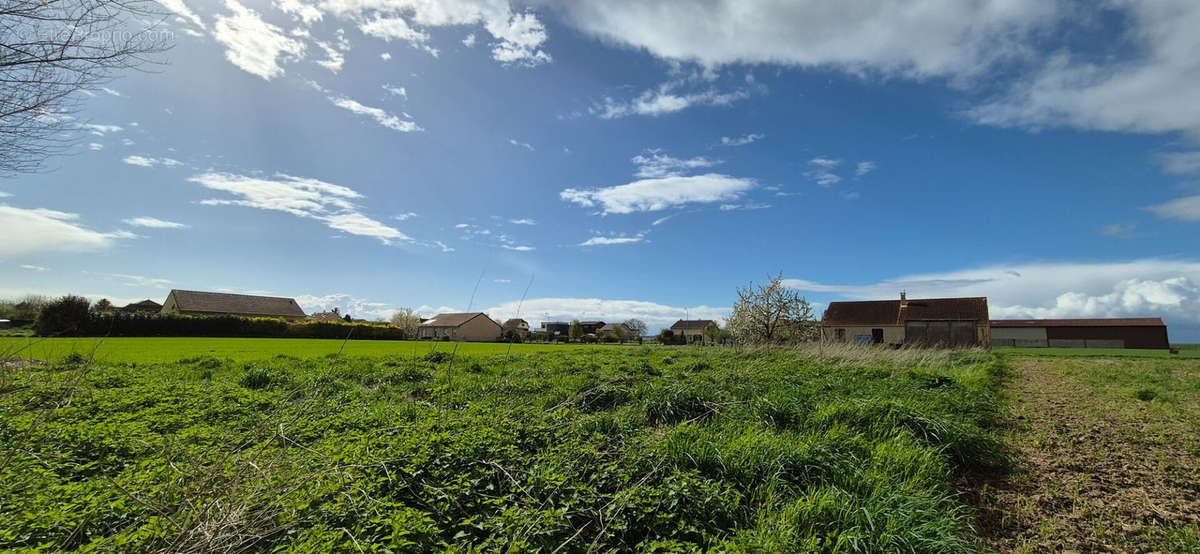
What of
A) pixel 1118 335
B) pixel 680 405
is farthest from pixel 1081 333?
pixel 680 405

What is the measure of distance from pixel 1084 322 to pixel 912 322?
104 feet

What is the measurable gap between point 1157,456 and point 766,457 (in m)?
5.34

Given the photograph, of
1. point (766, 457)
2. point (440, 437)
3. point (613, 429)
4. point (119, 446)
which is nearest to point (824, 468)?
point (766, 457)

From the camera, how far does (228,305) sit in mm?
67625

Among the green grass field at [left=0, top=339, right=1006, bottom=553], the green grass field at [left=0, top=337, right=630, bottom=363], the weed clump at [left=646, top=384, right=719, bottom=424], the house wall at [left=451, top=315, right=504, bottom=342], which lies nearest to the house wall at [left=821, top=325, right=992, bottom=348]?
the green grass field at [left=0, top=337, right=630, bottom=363]

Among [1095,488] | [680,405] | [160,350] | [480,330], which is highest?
[680,405]

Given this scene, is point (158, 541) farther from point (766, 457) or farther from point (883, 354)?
point (883, 354)

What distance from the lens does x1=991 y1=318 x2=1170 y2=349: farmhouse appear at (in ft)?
170

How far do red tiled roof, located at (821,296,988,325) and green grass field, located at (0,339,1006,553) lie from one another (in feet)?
150

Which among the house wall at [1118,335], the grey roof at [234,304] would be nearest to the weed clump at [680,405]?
the house wall at [1118,335]

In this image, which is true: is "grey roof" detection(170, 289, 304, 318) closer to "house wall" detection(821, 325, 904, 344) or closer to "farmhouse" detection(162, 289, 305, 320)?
"farmhouse" detection(162, 289, 305, 320)

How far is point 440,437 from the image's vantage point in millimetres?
4562

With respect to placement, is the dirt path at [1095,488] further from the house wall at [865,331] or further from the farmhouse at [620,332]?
the farmhouse at [620,332]

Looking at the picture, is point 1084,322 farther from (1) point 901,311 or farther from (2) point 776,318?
(2) point 776,318
